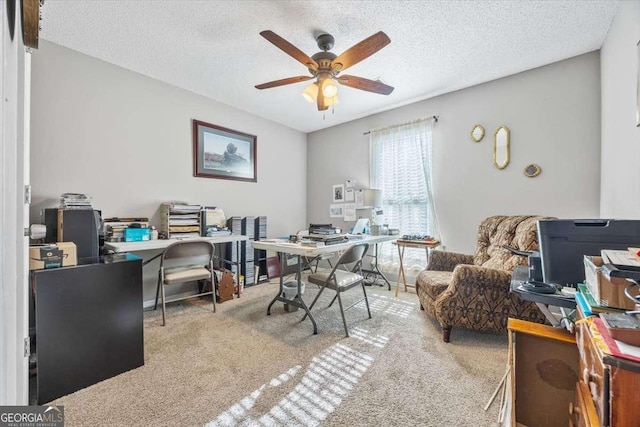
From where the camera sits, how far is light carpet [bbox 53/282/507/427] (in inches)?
52.0

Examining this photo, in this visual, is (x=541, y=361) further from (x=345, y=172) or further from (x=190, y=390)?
(x=345, y=172)

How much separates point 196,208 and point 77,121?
1294 millimetres

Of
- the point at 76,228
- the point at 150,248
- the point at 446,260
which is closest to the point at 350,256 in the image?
the point at 446,260

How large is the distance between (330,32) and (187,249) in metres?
2.27

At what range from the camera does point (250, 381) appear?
1587 millimetres

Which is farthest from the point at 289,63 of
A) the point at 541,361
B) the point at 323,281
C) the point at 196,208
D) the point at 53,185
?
the point at 541,361

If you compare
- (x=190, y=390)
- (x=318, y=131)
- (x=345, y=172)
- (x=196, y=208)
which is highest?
(x=318, y=131)

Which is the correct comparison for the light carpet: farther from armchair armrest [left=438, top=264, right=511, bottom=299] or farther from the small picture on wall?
the small picture on wall

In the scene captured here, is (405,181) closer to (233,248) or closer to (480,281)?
(480,281)

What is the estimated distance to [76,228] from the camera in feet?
6.40

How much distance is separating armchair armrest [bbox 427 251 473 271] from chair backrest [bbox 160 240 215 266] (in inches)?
91.5

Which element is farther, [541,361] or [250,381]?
[250,381]

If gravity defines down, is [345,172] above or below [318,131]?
below

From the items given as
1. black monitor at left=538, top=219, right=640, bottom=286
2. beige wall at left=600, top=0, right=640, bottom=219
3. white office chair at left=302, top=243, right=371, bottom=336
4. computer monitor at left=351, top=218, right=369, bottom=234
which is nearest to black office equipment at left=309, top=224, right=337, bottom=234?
white office chair at left=302, top=243, right=371, bottom=336
